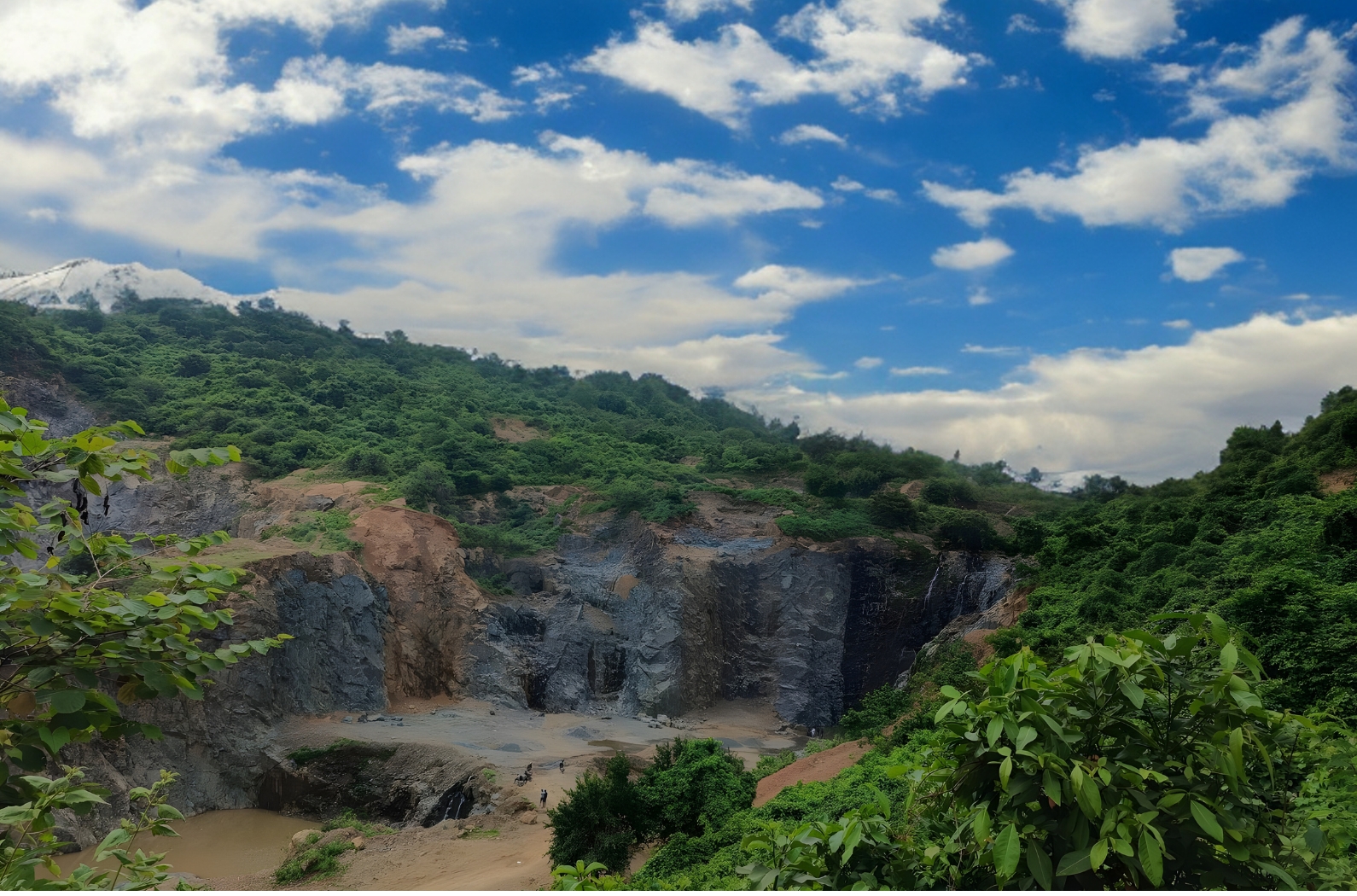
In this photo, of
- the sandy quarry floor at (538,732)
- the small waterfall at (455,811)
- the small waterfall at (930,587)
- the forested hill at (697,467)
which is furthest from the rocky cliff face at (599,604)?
the small waterfall at (455,811)

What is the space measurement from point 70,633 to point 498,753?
2114 centimetres

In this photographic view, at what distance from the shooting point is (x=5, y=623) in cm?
260

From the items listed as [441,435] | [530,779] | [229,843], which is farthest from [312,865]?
[441,435]

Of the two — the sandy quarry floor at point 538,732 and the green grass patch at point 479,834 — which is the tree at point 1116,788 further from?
the sandy quarry floor at point 538,732

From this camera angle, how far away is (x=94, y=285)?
55.2 m

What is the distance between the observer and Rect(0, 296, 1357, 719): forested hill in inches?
459

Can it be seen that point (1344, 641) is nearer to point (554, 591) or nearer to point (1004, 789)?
point (1004, 789)

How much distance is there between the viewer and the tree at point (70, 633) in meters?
2.39

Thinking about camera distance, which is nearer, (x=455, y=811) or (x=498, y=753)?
(x=455, y=811)

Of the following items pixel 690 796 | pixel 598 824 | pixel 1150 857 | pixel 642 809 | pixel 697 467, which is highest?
pixel 697 467

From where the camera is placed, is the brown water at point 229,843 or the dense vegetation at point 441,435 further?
the dense vegetation at point 441,435

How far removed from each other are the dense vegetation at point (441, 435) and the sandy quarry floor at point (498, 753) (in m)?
8.57

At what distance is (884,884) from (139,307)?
6629cm

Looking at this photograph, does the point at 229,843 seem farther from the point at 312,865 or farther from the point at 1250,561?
the point at 1250,561
